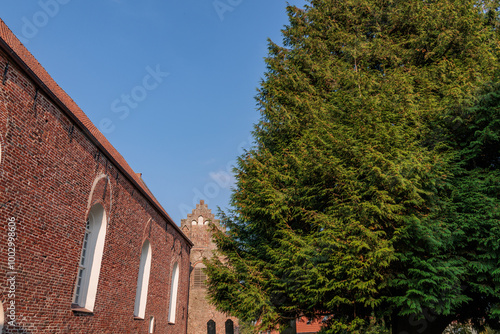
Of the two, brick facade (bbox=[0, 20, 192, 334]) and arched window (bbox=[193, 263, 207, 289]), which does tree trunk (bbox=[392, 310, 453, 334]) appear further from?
arched window (bbox=[193, 263, 207, 289])

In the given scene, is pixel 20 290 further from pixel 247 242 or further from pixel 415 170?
pixel 415 170

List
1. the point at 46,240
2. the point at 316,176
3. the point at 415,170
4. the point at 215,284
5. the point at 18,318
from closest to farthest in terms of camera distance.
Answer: the point at 18,318 < the point at 46,240 < the point at 415,170 < the point at 316,176 < the point at 215,284

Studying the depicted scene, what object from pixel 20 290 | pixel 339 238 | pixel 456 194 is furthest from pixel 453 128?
pixel 20 290

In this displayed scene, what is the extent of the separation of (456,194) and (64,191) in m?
10.1

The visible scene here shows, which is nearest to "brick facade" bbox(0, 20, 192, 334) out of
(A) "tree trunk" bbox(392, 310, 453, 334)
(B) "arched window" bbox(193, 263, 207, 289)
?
(A) "tree trunk" bbox(392, 310, 453, 334)

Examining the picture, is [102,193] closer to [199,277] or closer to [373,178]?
[373,178]

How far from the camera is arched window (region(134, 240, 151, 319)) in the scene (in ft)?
47.1

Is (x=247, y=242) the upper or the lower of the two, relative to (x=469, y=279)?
upper

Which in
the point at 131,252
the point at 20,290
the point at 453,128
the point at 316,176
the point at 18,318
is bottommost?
the point at 18,318

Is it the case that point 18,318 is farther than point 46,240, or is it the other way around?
point 46,240

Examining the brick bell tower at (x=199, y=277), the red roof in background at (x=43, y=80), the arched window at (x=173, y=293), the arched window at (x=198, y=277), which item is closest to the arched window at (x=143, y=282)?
the red roof in background at (x=43, y=80)

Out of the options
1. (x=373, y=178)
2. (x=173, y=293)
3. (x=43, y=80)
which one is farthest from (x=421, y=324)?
(x=173, y=293)

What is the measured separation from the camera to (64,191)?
8484 mm

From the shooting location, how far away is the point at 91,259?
33.4 feet
